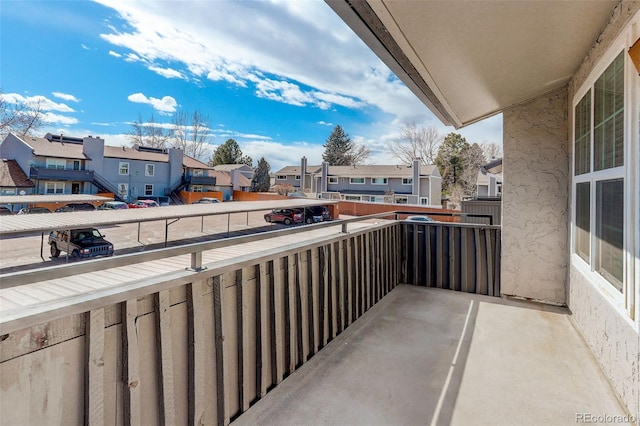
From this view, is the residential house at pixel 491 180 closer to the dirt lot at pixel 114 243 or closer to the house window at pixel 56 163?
the dirt lot at pixel 114 243

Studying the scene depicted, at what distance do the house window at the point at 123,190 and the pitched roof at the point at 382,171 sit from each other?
16.9m

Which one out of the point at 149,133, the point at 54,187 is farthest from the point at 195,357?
the point at 149,133

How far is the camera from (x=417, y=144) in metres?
29.5

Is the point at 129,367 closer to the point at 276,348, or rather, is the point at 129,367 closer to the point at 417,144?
the point at 276,348

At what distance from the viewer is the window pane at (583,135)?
2.91m

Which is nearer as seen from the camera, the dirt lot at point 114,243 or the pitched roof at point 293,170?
the dirt lot at point 114,243

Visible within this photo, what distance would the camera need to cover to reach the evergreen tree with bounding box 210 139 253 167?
4012 cm

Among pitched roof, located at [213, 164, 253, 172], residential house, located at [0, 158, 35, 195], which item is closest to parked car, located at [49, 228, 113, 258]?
residential house, located at [0, 158, 35, 195]

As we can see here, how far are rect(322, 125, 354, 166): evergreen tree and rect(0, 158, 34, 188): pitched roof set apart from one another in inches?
1200

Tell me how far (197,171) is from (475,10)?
1132 inches

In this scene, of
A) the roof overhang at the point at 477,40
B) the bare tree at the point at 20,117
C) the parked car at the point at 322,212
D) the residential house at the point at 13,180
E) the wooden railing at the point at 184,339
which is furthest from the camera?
the residential house at the point at 13,180

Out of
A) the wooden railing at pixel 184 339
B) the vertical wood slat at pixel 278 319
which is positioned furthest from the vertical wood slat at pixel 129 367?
the vertical wood slat at pixel 278 319

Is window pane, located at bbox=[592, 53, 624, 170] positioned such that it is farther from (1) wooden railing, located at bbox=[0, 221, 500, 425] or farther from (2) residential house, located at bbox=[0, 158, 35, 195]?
(2) residential house, located at bbox=[0, 158, 35, 195]

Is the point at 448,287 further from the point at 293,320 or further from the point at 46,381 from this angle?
the point at 46,381
